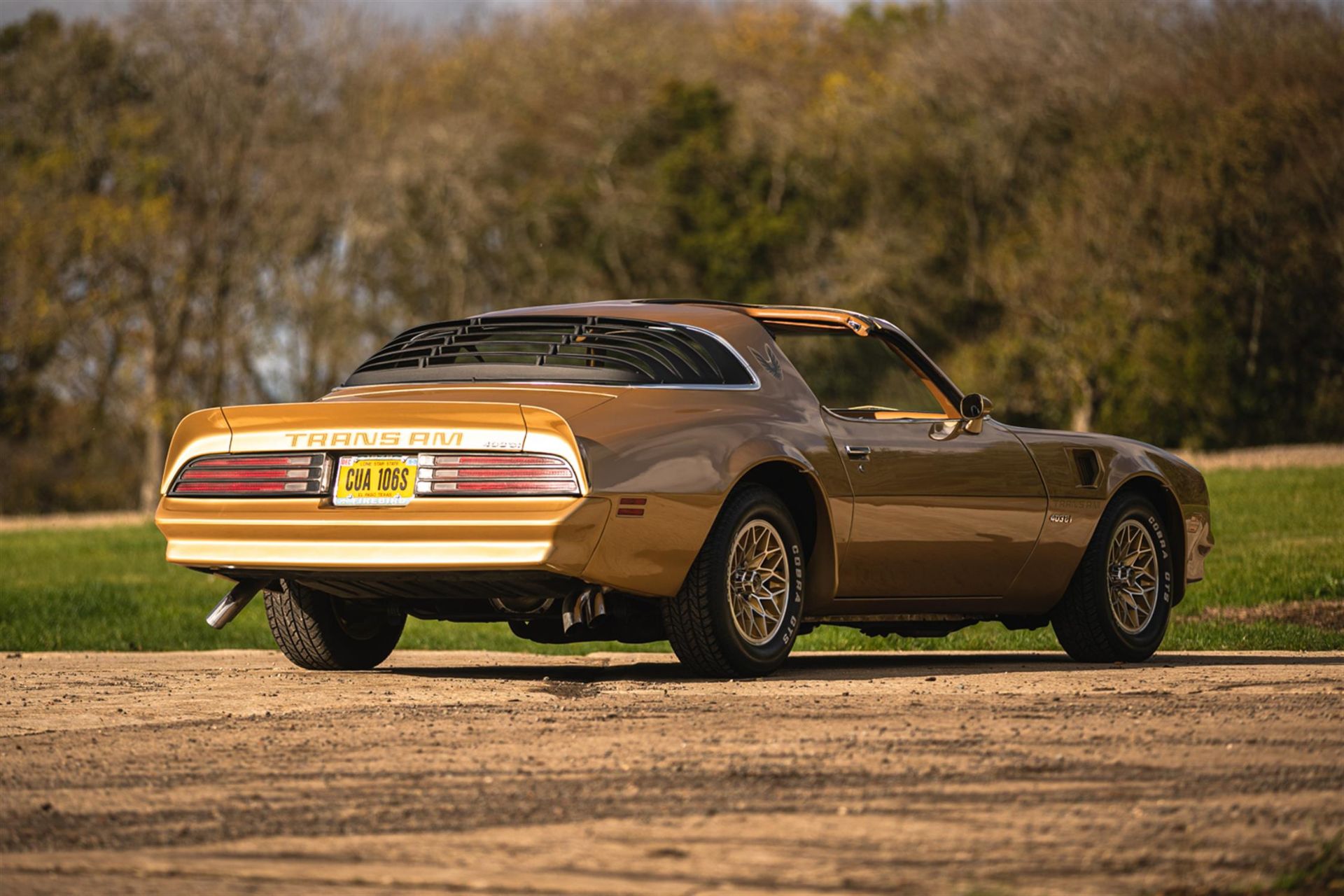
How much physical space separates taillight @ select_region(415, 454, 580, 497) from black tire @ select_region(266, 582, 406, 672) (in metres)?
1.24

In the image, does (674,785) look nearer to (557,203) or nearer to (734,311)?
(734,311)

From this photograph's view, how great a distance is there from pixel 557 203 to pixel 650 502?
40519mm

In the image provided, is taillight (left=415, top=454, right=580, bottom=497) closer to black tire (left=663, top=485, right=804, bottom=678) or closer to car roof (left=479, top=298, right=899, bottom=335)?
black tire (left=663, top=485, right=804, bottom=678)

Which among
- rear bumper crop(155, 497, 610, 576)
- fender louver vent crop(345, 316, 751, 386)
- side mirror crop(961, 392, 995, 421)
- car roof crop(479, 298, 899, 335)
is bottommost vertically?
rear bumper crop(155, 497, 610, 576)

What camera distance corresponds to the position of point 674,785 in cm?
508

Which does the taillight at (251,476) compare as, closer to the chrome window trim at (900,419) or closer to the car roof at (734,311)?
the car roof at (734,311)

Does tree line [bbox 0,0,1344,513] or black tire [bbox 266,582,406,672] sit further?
tree line [bbox 0,0,1344,513]

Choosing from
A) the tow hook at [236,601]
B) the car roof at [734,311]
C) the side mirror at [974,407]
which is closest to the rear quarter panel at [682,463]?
the car roof at [734,311]

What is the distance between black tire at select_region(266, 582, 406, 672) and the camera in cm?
861

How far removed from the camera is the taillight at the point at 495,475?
281 inches

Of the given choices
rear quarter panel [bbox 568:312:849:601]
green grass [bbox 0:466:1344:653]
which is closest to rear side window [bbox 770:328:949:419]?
green grass [bbox 0:466:1344:653]

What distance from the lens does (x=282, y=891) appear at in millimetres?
3938

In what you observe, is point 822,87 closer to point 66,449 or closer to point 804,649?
point 66,449

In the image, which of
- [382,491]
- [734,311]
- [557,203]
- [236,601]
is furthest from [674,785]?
[557,203]
